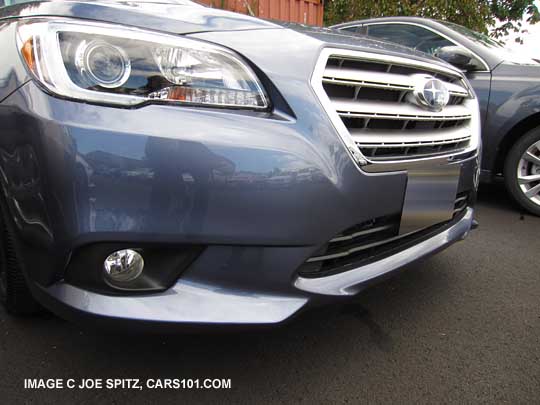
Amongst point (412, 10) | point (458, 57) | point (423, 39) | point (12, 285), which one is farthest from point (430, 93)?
point (412, 10)

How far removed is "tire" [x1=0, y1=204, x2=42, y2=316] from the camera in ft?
4.71

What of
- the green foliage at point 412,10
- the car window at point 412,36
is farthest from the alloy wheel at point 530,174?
the green foliage at point 412,10

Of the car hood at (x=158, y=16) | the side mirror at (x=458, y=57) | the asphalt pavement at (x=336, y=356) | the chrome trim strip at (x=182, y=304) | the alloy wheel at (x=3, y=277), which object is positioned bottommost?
the asphalt pavement at (x=336, y=356)

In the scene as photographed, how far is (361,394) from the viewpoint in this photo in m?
1.32

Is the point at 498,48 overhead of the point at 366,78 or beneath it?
overhead

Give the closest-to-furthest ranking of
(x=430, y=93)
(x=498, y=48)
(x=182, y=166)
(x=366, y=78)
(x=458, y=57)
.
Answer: (x=182, y=166) < (x=366, y=78) < (x=430, y=93) < (x=458, y=57) < (x=498, y=48)

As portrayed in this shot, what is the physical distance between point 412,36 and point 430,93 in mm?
2322

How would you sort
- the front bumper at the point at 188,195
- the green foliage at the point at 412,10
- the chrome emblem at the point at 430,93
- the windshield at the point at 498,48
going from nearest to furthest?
1. the front bumper at the point at 188,195
2. the chrome emblem at the point at 430,93
3. the windshield at the point at 498,48
4. the green foliage at the point at 412,10

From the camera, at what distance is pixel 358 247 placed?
51.8 inches

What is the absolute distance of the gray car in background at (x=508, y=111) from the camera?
2881mm

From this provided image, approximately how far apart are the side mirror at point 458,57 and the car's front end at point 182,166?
6.54 ft

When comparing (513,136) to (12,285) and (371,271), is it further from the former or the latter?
(12,285)

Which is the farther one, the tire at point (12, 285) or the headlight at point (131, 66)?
the tire at point (12, 285)

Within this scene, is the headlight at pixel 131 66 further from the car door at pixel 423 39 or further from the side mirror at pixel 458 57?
the side mirror at pixel 458 57
